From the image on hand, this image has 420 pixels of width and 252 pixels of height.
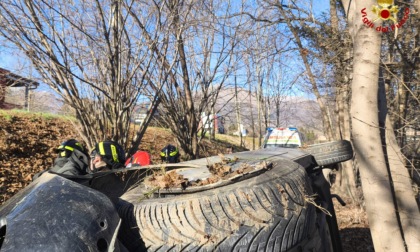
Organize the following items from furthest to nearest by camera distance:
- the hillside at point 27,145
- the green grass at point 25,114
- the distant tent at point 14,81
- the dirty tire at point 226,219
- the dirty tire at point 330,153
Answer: the green grass at point 25,114 < the hillside at point 27,145 < the distant tent at point 14,81 < the dirty tire at point 330,153 < the dirty tire at point 226,219

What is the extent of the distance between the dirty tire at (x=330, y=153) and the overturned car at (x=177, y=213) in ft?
3.88

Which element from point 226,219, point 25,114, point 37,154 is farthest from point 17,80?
point 25,114

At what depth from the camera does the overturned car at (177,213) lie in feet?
5.97

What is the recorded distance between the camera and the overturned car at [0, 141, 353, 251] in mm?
1818

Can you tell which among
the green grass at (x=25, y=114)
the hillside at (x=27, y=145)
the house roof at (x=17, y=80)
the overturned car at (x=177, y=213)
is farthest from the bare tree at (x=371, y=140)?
the green grass at (x=25, y=114)

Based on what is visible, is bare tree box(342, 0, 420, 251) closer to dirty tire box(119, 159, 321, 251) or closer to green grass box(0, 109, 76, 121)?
dirty tire box(119, 159, 321, 251)

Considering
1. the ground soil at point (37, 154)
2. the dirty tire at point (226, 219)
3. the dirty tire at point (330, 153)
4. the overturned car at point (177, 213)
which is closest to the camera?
the overturned car at point (177, 213)

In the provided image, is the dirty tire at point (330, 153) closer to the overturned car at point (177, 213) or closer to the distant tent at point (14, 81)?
the overturned car at point (177, 213)

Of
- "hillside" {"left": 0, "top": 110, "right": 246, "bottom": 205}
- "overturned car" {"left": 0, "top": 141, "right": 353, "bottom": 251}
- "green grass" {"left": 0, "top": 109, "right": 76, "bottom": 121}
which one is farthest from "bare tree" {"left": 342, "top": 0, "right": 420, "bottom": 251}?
"green grass" {"left": 0, "top": 109, "right": 76, "bottom": 121}

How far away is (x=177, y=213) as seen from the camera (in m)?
2.21

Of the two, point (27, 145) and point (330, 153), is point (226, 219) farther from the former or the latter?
point (27, 145)

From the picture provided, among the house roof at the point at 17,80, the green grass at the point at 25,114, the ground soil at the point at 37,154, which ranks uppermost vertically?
the house roof at the point at 17,80

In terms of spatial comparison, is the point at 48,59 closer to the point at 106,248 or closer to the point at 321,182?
the point at 321,182

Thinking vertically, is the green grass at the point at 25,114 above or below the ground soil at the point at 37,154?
above
